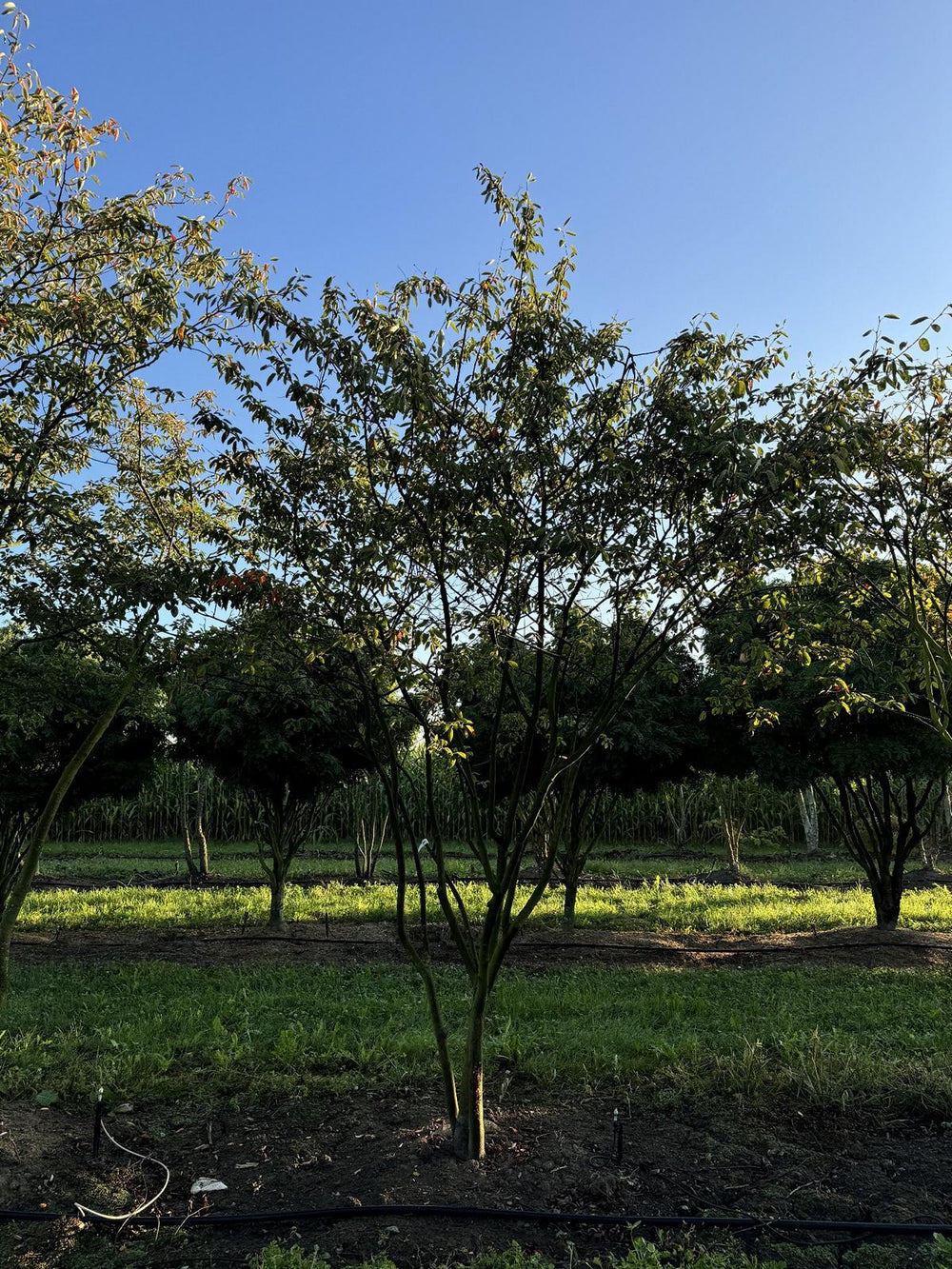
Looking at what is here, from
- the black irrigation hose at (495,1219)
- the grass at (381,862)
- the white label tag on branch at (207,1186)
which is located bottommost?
the grass at (381,862)

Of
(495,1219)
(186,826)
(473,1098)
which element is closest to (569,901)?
(473,1098)

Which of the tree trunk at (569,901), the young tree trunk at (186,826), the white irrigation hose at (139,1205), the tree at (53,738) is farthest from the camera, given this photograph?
the young tree trunk at (186,826)

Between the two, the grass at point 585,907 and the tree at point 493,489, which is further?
the grass at point 585,907

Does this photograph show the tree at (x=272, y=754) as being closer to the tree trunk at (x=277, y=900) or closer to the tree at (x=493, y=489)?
the tree trunk at (x=277, y=900)

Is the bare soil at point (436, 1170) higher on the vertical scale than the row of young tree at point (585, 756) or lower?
lower

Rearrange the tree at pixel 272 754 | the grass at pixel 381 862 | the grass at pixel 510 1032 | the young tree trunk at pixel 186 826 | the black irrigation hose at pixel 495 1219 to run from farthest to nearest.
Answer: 1. the grass at pixel 381 862
2. the young tree trunk at pixel 186 826
3. the tree at pixel 272 754
4. the grass at pixel 510 1032
5. the black irrigation hose at pixel 495 1219

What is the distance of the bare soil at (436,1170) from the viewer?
3453 mm

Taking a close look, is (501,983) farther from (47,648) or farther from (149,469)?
(149,469)

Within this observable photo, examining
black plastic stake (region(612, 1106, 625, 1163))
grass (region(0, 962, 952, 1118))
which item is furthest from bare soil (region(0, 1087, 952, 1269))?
grass (region(0, 962, 952, 1118))

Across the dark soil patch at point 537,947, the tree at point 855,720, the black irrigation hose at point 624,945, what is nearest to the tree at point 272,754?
the black irrigation hose at point 624,945

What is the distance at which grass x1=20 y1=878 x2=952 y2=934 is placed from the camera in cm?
1102

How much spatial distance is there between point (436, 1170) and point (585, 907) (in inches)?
343

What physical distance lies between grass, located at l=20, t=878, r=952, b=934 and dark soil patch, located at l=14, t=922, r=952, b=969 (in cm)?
51

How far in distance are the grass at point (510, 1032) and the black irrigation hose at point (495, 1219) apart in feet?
4.29
